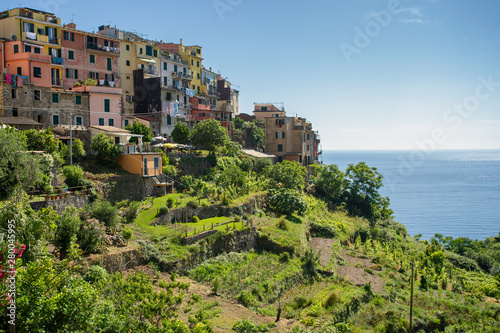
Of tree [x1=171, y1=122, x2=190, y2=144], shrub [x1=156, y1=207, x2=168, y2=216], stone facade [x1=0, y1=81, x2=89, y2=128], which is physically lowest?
shrub [x1=156, y1=207, x2=168, y2=216]

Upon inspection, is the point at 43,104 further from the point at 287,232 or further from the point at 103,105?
the point at 287,232

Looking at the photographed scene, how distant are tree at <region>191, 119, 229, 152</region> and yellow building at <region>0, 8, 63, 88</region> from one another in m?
15.2

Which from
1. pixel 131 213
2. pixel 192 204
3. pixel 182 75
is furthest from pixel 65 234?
pixel 182 75

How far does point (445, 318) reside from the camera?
2469cm

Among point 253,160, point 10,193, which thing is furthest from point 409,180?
point 10,193

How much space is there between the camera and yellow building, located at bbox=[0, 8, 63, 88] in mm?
39531

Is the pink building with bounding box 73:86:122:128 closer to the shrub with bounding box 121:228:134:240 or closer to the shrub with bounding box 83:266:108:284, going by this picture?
the shrub with bounding box 121:228:134:240

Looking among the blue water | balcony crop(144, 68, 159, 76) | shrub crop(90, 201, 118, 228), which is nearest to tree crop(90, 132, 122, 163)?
shrub crop(90, 201, 118, 228)

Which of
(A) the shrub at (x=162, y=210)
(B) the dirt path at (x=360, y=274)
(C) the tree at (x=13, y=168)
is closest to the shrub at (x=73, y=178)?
(C) the tree at (x=13, y=168)

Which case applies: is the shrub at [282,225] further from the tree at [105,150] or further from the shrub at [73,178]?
the shrub at [73,178]

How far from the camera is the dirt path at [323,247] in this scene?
105ft

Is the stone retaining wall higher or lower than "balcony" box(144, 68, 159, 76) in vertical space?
lower

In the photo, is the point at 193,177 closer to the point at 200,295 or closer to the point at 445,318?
the point at 200,295

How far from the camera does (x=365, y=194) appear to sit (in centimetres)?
Result: 5781
